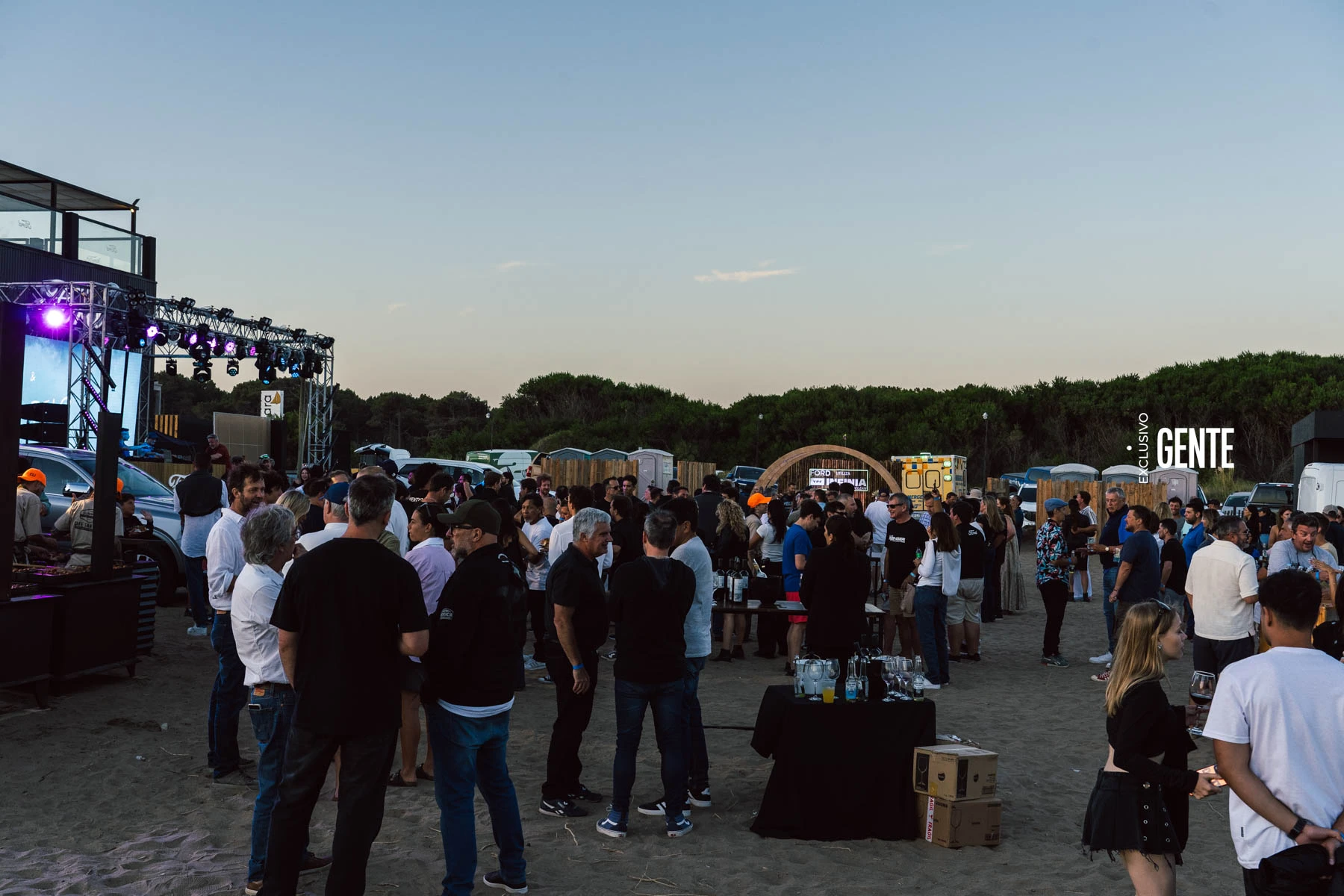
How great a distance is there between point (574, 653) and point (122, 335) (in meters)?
18.5

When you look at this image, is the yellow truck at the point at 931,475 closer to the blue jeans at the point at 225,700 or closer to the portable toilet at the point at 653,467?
the portable toilet at the point at 653,467

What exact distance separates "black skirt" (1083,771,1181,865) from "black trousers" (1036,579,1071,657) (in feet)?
25.1

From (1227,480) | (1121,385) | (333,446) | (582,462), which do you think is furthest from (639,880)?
(1121,385)

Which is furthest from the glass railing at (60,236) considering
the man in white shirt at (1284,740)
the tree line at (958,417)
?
the man in white shirt at (1284,740)

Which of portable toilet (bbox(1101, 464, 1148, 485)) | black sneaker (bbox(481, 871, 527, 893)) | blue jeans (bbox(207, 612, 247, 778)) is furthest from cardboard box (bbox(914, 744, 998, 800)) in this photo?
→ portable toilet (bbox(1101, 464, 1148, 485))

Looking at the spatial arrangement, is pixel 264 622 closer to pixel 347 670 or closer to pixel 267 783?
pixel 267 783

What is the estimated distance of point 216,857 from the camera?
16.3 ft

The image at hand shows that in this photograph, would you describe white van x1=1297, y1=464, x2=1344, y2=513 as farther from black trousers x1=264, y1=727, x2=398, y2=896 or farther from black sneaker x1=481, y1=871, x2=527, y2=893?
black trousers x1=264, y1=727, x2=398, y2=896

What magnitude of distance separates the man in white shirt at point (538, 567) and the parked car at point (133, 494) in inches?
190

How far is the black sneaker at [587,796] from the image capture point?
588cm

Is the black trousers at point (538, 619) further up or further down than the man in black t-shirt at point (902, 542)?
further down

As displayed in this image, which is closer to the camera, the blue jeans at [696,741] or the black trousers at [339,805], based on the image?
the black trousers at [339,805]

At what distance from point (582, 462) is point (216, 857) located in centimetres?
2409

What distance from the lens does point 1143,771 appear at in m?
3.36
